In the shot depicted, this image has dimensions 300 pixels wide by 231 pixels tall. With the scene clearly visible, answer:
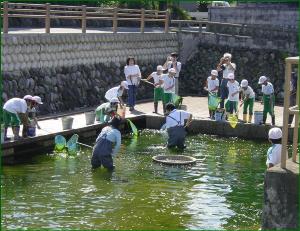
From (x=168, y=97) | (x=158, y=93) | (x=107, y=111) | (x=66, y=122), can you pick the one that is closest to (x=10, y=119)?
(x=66, y=122)

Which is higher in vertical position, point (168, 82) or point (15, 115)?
point (168, 82)

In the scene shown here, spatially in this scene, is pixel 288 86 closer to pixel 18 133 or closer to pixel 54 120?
pixel 18 133

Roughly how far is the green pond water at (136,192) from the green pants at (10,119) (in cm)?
100

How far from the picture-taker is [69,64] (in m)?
23.8

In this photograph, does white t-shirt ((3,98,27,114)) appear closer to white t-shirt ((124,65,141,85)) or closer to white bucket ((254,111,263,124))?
white t-shirt ((124,65,141,85))

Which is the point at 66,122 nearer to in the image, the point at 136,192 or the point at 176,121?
the point at 176,121

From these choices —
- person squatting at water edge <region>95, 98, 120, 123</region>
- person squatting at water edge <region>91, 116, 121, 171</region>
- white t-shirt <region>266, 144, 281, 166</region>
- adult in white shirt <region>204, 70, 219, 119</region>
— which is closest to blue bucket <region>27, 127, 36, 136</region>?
person squatting at water edge <region>95, 98, 120, 123</region>

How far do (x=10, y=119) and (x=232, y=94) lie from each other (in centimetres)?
698

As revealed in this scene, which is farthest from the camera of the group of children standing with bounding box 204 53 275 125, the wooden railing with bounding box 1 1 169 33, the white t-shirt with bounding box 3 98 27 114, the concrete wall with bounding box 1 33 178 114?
the wooden railing with bounding box 1 1 169 33

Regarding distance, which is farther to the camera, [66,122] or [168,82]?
[168,82]

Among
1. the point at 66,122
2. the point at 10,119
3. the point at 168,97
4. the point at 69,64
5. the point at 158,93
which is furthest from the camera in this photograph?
the point at 69,64

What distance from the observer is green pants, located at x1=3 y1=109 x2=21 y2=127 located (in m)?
17.0

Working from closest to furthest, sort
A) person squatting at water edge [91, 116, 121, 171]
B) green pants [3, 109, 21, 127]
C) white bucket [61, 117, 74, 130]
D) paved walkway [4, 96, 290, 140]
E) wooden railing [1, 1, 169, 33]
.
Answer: person squatting at water edge [91, 116, 121, 171] → green pants [3, 109, 21, 127] → white bucket [61, 117, 74, 130] → paved walkway [4, 96, 290, 140] → wooden railing [1, 1, 169, 33]

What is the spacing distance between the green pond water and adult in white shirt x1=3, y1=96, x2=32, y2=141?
2.94 feet
